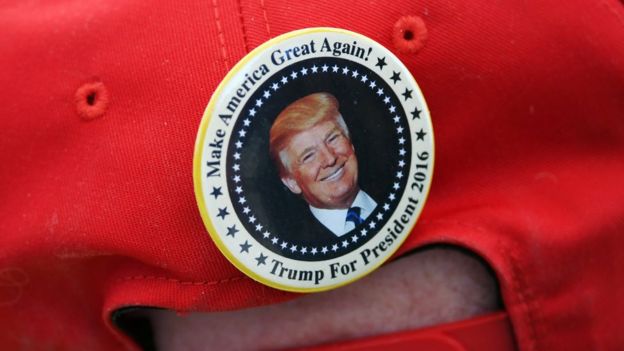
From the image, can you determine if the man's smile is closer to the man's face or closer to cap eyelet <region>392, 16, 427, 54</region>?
the man's face

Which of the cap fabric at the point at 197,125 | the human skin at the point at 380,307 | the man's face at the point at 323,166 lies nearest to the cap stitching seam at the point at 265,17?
the cap fabric at the point at 197,125

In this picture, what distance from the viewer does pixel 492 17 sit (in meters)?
0.67

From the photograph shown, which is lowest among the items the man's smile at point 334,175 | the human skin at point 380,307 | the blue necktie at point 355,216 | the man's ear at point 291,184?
the human skin at point 380,307

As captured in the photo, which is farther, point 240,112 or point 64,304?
point 64,304

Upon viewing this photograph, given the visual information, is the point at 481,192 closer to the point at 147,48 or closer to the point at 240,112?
the point at 240,112

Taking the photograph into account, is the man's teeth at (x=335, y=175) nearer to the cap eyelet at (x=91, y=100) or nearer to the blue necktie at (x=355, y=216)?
the blue necktie at (x=355, y=216)

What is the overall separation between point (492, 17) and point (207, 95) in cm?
29

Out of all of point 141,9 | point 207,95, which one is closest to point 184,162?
point 207,95

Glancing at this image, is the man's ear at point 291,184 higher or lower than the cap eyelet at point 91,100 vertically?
lower

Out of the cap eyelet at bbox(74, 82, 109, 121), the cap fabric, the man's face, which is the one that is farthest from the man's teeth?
the cap eyelet at bbox(74, 82, 109, 121)

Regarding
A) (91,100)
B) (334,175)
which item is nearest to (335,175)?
(334,175)

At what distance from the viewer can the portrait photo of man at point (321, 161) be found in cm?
61

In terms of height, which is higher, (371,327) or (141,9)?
(141,9)

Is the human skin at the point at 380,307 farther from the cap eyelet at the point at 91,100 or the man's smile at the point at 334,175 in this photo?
the cap eyelet at the point at 91,100
